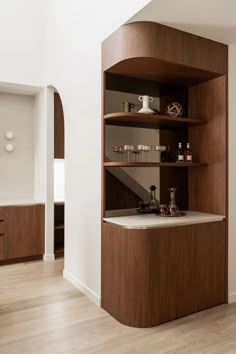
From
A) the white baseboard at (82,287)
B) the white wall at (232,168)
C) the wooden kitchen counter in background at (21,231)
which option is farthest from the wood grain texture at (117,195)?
the wooden kitchen counter in background at (21,231)

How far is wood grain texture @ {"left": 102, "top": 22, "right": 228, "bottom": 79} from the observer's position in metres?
2.29

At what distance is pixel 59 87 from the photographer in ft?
11.7

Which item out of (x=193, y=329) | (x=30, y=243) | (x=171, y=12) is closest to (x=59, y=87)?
(x=171, y=12)

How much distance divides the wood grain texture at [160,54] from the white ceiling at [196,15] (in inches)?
2.8

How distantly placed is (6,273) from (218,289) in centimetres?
246

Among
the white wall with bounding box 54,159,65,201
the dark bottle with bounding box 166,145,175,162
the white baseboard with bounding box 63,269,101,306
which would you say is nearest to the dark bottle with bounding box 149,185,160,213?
the dark bottle with bounding box 166,145,175,162

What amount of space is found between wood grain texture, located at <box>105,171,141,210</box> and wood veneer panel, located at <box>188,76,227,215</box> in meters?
0.65

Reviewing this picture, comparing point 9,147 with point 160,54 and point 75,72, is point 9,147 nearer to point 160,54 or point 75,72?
point 75,72

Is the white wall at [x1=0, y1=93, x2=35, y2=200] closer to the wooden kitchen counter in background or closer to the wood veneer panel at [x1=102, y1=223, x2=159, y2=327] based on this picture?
the wooden kitchen counter in background

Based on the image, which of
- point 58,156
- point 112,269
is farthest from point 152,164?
point 58,156

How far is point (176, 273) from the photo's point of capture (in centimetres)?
242

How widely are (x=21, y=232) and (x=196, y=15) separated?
3.27 m

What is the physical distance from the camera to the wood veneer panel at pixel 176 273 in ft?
7.70

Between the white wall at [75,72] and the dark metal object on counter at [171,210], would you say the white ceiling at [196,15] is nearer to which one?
the white wall at [75,72]
